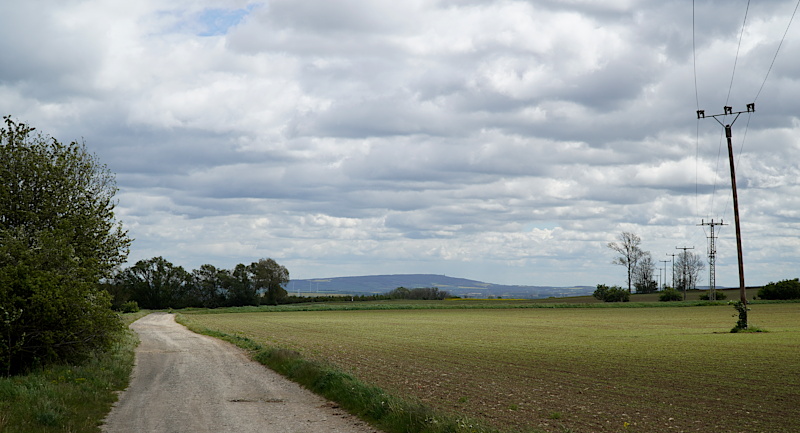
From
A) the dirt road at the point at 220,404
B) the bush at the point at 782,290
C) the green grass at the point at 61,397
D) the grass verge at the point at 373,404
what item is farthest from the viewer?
→ the bush at the point at 782,290

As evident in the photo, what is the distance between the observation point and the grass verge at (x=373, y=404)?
1268 cm

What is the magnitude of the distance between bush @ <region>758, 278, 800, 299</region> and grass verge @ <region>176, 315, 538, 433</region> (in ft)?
397

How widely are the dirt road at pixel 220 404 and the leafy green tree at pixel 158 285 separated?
5395 inches

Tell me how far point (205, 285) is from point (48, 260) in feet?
490

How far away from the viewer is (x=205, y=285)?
167 m

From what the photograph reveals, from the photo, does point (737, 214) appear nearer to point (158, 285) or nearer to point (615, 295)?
point (615, 295)

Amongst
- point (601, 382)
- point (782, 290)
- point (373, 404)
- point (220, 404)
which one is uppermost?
point (782, 290)

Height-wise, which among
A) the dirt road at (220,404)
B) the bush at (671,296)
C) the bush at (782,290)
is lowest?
the dirt road at (220,404)

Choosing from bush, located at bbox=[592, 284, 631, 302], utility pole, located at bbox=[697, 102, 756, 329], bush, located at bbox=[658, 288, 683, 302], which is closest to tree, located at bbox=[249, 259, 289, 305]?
bush, located at bbox=[592, 284, 631, 302]

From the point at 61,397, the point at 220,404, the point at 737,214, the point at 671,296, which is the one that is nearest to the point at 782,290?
the point at 671,296

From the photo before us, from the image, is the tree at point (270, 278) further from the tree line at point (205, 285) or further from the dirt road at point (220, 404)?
the dirt road at point (220, 404)

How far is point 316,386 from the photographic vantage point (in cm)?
2006

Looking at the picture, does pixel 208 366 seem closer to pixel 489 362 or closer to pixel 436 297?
pixel 489 362

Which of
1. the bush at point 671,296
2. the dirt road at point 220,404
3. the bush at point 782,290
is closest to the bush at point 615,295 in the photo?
the bush at point 671,296
